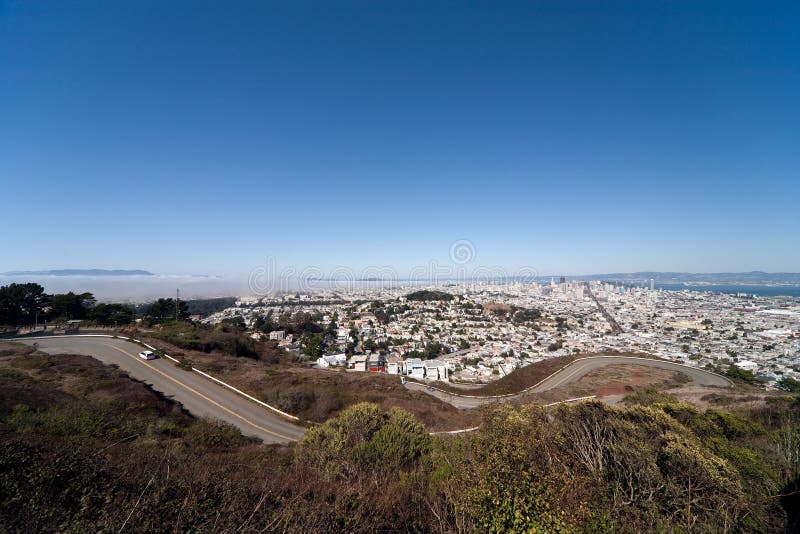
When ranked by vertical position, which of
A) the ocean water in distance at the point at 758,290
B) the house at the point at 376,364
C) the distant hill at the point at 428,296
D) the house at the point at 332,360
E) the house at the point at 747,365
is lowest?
the house at the point at 376,364

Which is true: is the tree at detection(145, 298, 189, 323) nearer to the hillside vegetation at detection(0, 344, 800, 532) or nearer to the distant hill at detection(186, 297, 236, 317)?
the distant hill at detection(186, 297, 236, 317)

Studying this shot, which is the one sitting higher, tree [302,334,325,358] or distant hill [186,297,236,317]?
distant hill [186,297,236,317]

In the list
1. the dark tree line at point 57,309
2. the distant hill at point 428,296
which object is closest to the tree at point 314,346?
the dark tree line at point 57,309

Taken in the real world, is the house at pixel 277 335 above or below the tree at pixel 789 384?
below

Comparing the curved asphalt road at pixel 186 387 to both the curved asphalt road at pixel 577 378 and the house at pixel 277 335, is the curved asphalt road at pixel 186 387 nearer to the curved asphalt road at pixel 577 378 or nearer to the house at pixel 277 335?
the curved asphalt road at pixel 577 378

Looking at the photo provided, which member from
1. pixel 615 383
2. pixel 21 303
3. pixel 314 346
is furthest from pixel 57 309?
pixel 615 383

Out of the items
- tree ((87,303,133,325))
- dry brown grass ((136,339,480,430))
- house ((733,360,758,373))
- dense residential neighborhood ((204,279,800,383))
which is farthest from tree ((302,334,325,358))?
house ((733,360,758,373))

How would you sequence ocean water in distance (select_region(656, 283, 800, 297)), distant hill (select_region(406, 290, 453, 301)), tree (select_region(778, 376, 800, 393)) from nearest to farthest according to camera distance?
1. tree (select_region(778, 376, 800, 393))
2. ocean water in distance (select_region(656, 283, 800, 297))
3. distant hill (select_region(406, 290, 453, 301))

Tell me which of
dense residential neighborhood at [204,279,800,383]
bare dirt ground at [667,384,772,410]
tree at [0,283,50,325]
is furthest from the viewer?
dense residential neighborhood at [204,279,800,383]
